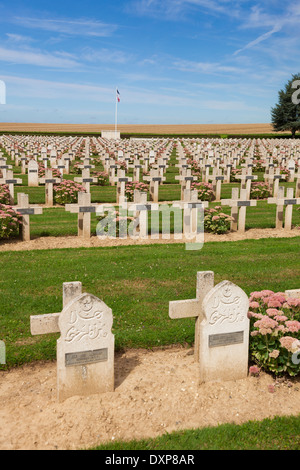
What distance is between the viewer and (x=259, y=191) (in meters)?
16.4

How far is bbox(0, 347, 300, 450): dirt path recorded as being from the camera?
3637 millimetres

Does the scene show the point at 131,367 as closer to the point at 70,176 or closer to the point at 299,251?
the point at 299,251

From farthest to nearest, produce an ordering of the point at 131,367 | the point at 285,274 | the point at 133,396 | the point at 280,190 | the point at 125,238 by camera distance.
Answer: the point at 280,190 < the point at 125,238 < the point at 285,274 < the point at 131,367 < the point at 133,396

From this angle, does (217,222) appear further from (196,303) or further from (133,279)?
(196,303)

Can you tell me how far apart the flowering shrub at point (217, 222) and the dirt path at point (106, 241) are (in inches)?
6.5

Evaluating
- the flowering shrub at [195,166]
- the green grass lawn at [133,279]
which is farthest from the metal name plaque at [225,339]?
the flowering shrub at [195,166]

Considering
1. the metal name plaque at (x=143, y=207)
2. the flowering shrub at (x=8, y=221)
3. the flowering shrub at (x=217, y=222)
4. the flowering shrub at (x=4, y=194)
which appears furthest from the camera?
the flowering shrub at (x=4, y=194)

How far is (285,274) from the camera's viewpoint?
24.5 feet

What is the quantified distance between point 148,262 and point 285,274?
2345 mm

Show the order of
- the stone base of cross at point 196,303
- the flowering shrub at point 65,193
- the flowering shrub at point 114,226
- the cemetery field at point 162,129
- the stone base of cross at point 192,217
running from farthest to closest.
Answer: the cemetery field at point 162,129, the flowering shrub at point 65,193, the stone base of cross at point 192,217, the flowering shrub at point 114,226, the stone base of cross at point 196,303

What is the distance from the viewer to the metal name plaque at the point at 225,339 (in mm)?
4340

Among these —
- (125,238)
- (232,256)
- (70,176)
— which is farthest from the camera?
(70,176)

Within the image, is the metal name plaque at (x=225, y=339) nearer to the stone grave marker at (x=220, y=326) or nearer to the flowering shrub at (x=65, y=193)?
the stone grave marker at (x=220, y=326)

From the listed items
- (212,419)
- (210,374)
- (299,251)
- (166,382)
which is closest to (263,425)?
(212,419)
